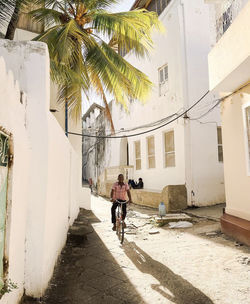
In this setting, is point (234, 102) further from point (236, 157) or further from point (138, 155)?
point (138, 155)

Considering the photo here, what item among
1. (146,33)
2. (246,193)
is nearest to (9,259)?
(246,193)

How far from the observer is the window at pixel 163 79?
1275 centimetres

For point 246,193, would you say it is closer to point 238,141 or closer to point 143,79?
point 238,141

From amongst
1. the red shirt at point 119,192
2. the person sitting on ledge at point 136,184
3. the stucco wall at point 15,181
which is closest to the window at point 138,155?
the person sitting on ledge at point 136,184

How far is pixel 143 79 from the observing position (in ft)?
28.8

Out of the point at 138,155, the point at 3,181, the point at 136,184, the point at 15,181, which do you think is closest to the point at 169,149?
the point at 138,155

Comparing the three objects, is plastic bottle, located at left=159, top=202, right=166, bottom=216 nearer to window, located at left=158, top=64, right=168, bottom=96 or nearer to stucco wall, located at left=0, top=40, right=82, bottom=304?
stucco wall, located at left=0, top=40, right=82, bottom=304

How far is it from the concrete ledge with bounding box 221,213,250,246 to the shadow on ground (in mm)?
2812

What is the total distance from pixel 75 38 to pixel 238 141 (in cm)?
575

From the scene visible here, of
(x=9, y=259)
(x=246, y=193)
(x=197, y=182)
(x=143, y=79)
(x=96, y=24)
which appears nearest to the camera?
(x=9, y=259)

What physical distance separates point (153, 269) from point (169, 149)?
317 inches

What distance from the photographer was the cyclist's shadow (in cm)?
362

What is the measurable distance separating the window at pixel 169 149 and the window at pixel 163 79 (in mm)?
2047

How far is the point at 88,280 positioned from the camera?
4.34 metres
